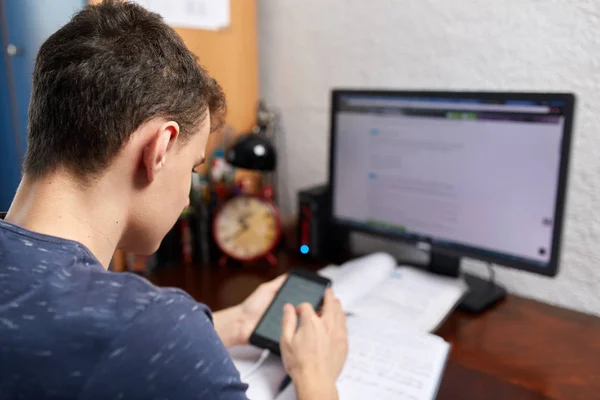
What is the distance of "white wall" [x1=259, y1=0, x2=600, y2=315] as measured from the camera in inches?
38.5

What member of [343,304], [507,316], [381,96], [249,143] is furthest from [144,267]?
[507,316]

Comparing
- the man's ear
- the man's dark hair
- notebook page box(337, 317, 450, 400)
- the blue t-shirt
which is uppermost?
the man's dark hair

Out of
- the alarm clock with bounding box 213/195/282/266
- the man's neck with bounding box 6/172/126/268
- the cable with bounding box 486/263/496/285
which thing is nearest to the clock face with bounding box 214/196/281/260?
the alarm clock with bounding box 213/195/282/266

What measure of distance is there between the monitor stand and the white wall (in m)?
0.05

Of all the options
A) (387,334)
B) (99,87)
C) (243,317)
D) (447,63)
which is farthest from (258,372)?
(447,63)

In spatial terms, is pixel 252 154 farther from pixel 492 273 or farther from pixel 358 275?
pixel 492 273

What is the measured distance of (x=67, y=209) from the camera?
21.2 inches

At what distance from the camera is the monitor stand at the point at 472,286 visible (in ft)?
3.35

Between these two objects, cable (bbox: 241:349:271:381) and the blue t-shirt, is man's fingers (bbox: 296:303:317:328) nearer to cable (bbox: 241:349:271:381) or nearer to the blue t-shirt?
cable (bbox: 241:349:271:381)

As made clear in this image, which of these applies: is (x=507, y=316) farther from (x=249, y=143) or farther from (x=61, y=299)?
(x=61, y=299)

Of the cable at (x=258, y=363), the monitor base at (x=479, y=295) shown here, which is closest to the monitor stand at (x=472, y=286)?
the monitor base at (x=479, y=295)

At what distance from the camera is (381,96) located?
1.08m

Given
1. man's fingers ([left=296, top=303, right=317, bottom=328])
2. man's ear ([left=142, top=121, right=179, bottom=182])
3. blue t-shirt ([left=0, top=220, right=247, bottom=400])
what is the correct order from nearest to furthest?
blue t-shirt ([left=0, top=220, right=247, bottom=400])
man's ear ([left=142, top=121, right=179, bottom=182])
man's fingers ([left=296, top=303, right=317, bottom=328])

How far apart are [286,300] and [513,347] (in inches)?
16.2
